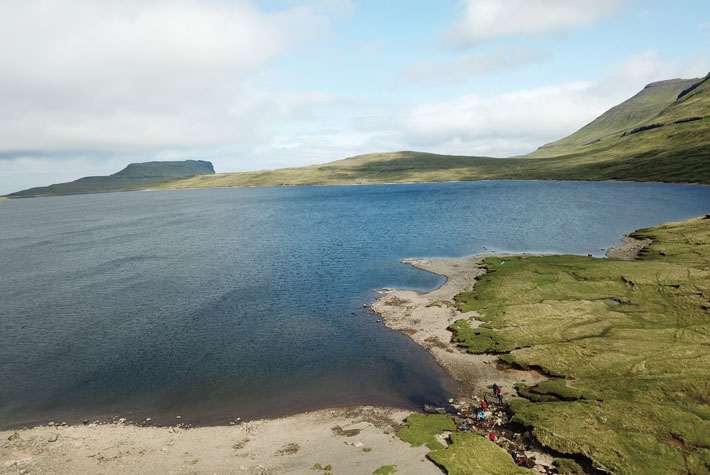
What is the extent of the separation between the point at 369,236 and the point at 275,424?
94992mm

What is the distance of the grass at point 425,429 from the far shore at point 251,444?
0.78 m

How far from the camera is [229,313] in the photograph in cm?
6850

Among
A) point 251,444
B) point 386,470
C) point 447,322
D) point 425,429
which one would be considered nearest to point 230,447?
point 251,444

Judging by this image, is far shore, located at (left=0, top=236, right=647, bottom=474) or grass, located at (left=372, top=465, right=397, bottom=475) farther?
far shore, located at (left=0, top=236, right=647, bottom=474)

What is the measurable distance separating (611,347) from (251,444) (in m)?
43.1

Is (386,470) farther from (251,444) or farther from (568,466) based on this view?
(568,466)

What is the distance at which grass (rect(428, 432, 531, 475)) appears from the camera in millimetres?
29703

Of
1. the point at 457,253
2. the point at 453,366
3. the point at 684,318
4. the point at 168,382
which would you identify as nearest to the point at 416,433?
the point at 453,366

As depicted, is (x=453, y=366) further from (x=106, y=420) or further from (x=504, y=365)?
(x=106, y=420)

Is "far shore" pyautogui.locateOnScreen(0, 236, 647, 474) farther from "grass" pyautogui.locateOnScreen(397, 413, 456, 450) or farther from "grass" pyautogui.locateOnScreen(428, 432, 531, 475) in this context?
"grass" pyautogui.locateOnScreen(428, 432, 531, 475)

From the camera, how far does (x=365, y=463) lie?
3156cm

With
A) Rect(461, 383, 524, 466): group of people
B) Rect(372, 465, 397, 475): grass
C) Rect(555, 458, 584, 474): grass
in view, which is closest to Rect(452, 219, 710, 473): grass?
Rect(555, 458, 584, 474): grass

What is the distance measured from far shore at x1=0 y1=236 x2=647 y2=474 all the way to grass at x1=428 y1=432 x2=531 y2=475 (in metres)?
1.16

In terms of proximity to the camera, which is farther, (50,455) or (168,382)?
(168,382)
